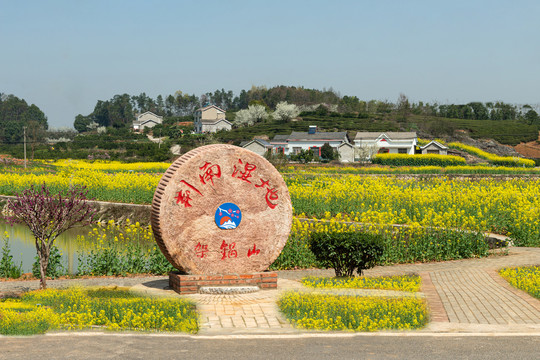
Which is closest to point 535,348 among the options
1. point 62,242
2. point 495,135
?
point 62,242

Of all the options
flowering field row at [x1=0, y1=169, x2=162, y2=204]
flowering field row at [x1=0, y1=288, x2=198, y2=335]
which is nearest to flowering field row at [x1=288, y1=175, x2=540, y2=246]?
flowering field row at [x1=0, y1=169, x2=162, y2=204]

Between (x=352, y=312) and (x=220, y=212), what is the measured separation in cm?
325

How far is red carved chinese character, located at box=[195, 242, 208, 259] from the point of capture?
11.0 meters

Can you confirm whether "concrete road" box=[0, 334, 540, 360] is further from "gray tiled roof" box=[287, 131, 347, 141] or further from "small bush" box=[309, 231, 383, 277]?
"gray tiled roof" box=[287, 131, 347, 141]

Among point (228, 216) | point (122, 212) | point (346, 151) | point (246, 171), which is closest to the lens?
point (228, 216)

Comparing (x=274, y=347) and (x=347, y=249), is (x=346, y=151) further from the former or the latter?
(x=274, y=347)

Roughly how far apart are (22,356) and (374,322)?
4558 mm

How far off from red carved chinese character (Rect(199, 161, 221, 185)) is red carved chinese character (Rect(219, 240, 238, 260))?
1.19 meters

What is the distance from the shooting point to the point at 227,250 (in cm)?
1121

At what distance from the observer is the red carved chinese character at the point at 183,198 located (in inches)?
424

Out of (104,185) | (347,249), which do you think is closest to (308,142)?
(104,185)

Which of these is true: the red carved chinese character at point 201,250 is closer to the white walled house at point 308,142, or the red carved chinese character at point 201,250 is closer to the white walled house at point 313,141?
the white walled house at point 308,142

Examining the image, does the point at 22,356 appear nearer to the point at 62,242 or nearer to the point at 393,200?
the point at 62,242

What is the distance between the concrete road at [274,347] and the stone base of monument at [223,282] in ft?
9.07
